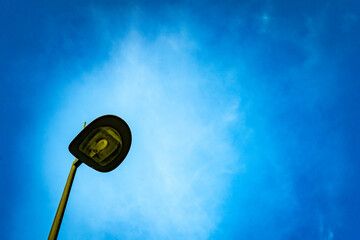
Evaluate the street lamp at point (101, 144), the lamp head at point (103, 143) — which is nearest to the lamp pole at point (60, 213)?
the street lamp at point (101, 144)

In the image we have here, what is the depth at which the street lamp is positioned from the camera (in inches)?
92.7

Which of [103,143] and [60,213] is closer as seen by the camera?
[60,213]

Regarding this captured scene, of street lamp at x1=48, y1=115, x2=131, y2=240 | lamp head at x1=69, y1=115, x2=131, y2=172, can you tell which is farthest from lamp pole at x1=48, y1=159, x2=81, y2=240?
lamp head at x1=69, y1=115, x2=131, y2=172

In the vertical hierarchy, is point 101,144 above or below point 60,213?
above

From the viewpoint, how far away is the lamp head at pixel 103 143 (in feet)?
7.81

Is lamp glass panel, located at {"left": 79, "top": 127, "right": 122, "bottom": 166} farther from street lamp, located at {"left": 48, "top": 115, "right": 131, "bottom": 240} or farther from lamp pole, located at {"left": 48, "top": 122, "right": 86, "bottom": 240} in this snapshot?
lamp pole, located at {"left": 48, "top": 122, "right": 86, "bottom": 240}

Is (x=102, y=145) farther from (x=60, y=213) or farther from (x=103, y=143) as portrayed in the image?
(x=60, y=213)

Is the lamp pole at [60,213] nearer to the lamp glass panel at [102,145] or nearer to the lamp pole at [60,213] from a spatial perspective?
the lamp pole at [60,213]

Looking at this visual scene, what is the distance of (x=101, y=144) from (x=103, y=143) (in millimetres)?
26

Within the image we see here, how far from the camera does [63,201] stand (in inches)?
80.5

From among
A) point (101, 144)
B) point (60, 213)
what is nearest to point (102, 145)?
point (101, 144)

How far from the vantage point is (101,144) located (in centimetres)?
252

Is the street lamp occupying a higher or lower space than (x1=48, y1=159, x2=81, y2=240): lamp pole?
higher

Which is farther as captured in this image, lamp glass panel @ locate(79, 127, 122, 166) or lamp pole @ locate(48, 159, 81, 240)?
lamp glass panel @ locate(79, 127, 122, 166)
